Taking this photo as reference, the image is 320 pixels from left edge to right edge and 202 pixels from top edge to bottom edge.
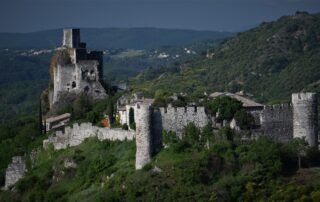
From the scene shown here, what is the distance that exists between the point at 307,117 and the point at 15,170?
68.4 ft

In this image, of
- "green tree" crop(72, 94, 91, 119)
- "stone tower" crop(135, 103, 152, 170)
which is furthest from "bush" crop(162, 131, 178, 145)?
"green tree" crop(72, 94, 91, 119)

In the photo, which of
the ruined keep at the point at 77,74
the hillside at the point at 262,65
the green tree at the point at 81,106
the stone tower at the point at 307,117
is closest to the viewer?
the stone tower at the point at 307,117

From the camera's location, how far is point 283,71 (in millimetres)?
116125

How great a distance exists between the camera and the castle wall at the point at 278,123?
50312 mm

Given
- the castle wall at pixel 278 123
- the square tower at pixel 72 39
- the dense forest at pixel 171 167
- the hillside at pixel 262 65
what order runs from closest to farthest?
1. the dense forest at pixel 171 167
2. the castle wall at pixel 278 123
3. the square tower at pixel 72 39
4. the hillside at pixel 262 65

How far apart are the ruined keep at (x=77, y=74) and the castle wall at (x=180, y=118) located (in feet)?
66.0

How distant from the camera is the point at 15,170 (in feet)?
211

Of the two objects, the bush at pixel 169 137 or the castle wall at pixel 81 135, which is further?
the castle wall at pixel 81 135

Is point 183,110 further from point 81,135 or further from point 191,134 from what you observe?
point 81,135

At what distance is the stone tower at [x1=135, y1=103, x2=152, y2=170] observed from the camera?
49375 mm

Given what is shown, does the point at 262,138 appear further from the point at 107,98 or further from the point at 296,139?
the point at 107,98

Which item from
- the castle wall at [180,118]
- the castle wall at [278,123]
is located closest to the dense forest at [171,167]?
the castle wall at [180,118]

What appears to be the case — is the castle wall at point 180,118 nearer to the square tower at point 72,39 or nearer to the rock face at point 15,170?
the rock face at point 15,170

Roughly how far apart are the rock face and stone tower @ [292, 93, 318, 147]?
19.7 metres
